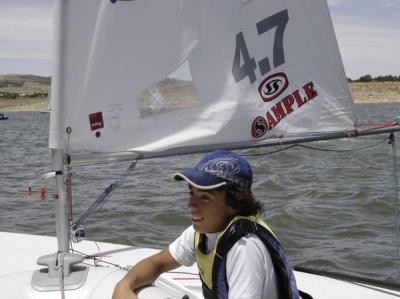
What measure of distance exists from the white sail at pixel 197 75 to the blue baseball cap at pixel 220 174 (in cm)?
88

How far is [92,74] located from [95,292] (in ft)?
2.78

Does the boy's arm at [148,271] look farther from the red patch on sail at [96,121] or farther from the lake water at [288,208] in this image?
the lake water at [288,208]

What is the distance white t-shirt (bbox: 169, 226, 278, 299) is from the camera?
1.61 metres

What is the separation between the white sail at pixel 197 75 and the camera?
97.9 inches

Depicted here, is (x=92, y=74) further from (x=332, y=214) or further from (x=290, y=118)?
(x=332, y=214)

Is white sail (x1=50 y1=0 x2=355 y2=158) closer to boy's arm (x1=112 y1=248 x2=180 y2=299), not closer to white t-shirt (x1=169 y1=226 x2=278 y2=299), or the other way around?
boy's arm (x1=112 y1=248 x2=180 y2=299)

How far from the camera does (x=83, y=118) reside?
8.19 feet

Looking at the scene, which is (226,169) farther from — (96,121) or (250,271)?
(96,121)

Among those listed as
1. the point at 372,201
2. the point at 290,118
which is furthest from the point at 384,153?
the point at 290,118

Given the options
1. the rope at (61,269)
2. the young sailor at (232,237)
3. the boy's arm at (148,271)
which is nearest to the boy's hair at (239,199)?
the young sailor at (232,237)

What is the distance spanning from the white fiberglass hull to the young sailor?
390 millimetres

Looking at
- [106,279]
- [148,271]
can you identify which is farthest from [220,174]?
[106,279]

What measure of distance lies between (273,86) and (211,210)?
4.14ft

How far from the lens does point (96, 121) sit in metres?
2.53
